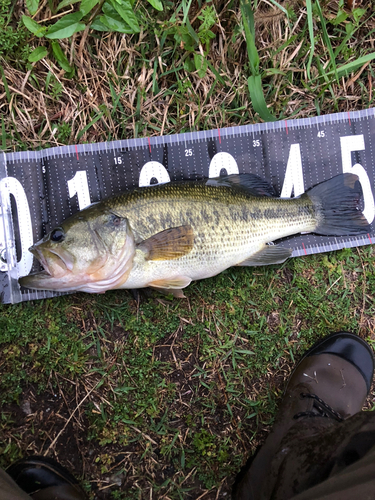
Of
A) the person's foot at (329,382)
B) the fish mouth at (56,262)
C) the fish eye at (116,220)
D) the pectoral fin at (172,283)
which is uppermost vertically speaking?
the fish eye at (116,220)

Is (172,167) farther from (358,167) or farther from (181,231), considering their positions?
(358,167)

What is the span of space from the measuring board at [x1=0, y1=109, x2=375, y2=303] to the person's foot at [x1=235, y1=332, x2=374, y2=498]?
2.89ft

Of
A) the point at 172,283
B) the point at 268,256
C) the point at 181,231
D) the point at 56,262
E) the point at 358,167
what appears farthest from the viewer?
the point at 358,167

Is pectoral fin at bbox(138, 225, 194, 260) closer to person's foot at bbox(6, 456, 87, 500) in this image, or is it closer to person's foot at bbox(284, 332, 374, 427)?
person's foot at bbox(284, 332, 374, 427)

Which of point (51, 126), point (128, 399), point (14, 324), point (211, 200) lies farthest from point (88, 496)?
point (51, 126)

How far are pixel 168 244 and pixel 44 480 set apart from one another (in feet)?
6.67

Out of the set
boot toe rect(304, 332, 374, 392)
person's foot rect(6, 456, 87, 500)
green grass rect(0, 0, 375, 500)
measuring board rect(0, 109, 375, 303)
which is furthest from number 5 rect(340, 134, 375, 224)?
person's foot rect(6, 456, 87, 500)

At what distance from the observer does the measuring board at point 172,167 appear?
299cm

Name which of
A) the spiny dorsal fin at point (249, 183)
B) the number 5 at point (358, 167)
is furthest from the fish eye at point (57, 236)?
the number 5 at point (358, 167)

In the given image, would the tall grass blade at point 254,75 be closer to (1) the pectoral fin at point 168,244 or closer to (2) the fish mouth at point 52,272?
(1) the pectoral fin at point 168,244

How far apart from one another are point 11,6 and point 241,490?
4378mm

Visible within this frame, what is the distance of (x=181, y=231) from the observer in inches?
105

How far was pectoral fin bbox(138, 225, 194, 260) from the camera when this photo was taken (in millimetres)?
2635

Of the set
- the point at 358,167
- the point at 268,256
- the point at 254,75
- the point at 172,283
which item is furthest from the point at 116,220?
the point at 358,167
